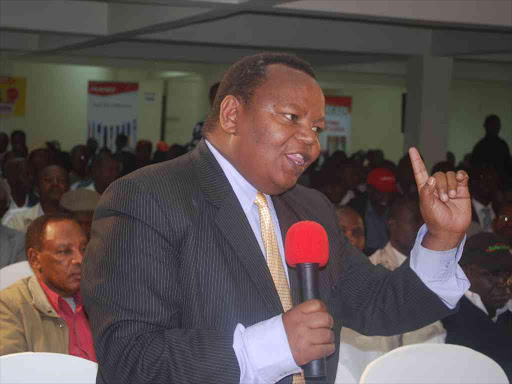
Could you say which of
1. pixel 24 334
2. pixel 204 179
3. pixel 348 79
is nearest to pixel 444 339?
pixel 24 334

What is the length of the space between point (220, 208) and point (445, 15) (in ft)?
20.6

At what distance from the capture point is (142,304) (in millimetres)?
1585

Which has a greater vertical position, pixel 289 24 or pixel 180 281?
pixel 289 24

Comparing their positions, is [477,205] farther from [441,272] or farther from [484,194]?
[441,272]

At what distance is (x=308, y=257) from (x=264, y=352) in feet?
0.73

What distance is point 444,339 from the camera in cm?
405

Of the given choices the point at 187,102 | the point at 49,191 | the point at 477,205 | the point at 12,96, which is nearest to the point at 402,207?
the point at 477,205

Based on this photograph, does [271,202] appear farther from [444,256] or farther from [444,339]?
[444,339]

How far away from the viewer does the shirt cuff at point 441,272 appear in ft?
6.13

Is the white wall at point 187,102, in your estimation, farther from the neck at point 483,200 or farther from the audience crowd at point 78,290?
the audience crowd at point 78,290

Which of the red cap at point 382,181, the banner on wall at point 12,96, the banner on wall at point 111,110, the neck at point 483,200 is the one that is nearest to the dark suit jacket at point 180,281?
the neck at point 483,200

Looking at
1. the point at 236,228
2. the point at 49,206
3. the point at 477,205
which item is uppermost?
the point at 236,228

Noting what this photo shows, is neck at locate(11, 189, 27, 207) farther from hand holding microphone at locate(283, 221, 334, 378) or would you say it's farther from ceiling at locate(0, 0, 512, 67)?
hand holding microphone at locate(283, 221, 334, 378)

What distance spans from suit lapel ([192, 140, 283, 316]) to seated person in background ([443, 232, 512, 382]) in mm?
2312
